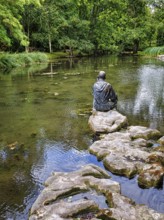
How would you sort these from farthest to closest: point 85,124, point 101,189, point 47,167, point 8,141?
point 85,124, point 8,141, point 47,167, point 101,189

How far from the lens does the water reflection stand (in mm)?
10188

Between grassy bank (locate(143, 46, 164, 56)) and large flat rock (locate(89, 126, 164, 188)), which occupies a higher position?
grassy bank (locate(143, 46, 164, 56))

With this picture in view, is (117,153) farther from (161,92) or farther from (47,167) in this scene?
(161,92)

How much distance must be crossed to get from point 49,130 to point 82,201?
4.66 meters

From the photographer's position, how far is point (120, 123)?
851 cm

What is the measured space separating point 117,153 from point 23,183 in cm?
227

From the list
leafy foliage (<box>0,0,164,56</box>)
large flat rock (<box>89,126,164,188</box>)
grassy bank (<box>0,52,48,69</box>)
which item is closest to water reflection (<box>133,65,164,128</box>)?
large flat rock (<box>89,126,164,188</box>)

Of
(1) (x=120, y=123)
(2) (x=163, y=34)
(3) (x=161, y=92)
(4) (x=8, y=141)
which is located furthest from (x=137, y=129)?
(2) (x=163, y=34)

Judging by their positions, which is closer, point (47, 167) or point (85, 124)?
point (47, 167)

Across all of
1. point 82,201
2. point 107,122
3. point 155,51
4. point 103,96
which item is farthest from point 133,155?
point 155,51

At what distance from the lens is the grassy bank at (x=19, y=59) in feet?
91.9

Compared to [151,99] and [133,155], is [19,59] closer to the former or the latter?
[151,99]

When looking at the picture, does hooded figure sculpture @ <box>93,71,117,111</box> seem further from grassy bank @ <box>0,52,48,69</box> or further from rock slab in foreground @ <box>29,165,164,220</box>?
grassy bank @ <box>0,52,48,69</box>

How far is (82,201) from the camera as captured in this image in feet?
14.0
